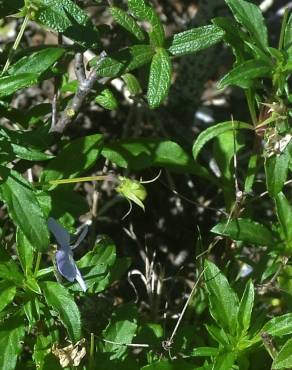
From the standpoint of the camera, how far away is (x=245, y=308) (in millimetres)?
1678

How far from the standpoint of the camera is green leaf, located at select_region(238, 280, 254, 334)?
1.66m

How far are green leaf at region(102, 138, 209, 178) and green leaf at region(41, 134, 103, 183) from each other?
121mm

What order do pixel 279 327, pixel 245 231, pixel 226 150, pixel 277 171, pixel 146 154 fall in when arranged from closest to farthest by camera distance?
pixel 279 327
pixel 277 171
pixel 245 231
pixel 146 154
pixel 226 150

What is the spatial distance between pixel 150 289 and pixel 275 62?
0.67 m

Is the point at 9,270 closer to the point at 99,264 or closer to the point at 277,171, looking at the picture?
the point at 99,264

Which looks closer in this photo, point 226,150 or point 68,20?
point 68,20

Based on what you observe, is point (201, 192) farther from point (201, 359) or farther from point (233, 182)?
point (201, 359)

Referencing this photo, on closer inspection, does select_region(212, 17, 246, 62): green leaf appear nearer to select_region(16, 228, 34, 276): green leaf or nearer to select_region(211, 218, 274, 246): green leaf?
select_region(211, 218, 274, 246): green leaf

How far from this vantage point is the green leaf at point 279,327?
1.63 metres

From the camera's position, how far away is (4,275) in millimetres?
1584

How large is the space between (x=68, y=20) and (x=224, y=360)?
77 centimetres

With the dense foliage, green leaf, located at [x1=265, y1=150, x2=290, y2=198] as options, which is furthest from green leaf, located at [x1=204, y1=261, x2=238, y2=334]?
green leaf, located at [x1=265, y1=150, x2=290, y2=198]

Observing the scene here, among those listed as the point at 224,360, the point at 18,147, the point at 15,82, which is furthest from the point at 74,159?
the point at 224,360

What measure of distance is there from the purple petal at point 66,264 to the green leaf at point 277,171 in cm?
47
